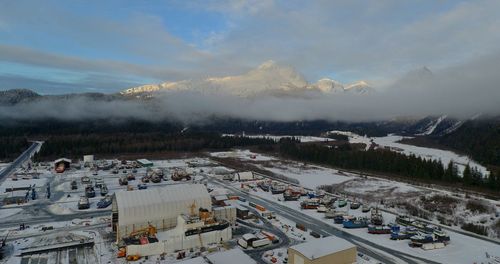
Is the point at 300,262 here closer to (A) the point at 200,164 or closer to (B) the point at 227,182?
(B) the point at 227,182

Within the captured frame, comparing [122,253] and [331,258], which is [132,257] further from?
[331,258]

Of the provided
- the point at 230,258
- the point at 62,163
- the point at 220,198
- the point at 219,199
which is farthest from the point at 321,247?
the point at 62,163

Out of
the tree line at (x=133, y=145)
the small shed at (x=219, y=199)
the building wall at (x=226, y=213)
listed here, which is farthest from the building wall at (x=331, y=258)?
the tree line at (x=133, y=145)

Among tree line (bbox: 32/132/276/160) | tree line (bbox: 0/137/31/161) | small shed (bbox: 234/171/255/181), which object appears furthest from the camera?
tree line (bbox: 32/132/276/160)

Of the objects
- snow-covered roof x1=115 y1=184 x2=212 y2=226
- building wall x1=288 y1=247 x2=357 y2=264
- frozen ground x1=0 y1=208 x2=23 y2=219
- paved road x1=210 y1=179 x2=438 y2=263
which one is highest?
snow-covered roof x1=115 y1=184 x2=212 y2=226

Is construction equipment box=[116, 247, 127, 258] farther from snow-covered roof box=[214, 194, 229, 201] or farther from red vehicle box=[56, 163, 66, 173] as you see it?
red vehicle box=[56, 163, 66, 173]

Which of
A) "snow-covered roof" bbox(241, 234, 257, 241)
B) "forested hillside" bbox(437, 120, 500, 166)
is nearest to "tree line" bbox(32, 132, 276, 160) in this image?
"forested hillside" bbox(437, 120, 500, 166)
